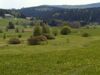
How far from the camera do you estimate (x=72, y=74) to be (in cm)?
2962

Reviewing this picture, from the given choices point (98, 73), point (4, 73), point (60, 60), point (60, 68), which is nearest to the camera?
point (98, 73)

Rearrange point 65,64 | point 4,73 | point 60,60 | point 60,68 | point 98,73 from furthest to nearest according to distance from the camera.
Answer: point 60,60, point 65,64, point 60,68, point 4,73, point 98,73

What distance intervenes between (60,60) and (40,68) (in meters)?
6.64

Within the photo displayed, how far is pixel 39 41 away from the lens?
72.8m

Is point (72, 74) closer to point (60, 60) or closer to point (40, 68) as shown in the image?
point (40, 68)

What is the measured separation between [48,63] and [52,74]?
802 cm

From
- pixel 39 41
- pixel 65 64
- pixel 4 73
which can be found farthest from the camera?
pixel 39 41

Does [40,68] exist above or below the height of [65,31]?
above

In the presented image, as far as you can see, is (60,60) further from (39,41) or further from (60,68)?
(39,41)

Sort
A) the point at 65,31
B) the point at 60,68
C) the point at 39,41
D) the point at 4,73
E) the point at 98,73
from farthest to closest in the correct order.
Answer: the point at 65,31 < the point at 39,41 < the point at 60,68 < the point at 4,73 < the point at 98,73

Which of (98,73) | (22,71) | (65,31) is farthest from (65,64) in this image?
(65,31)

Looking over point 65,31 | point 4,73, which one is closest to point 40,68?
point 4,73

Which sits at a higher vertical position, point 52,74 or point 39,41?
point 52,74

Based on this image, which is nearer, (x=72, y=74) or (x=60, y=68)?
(x=72, y=74)
